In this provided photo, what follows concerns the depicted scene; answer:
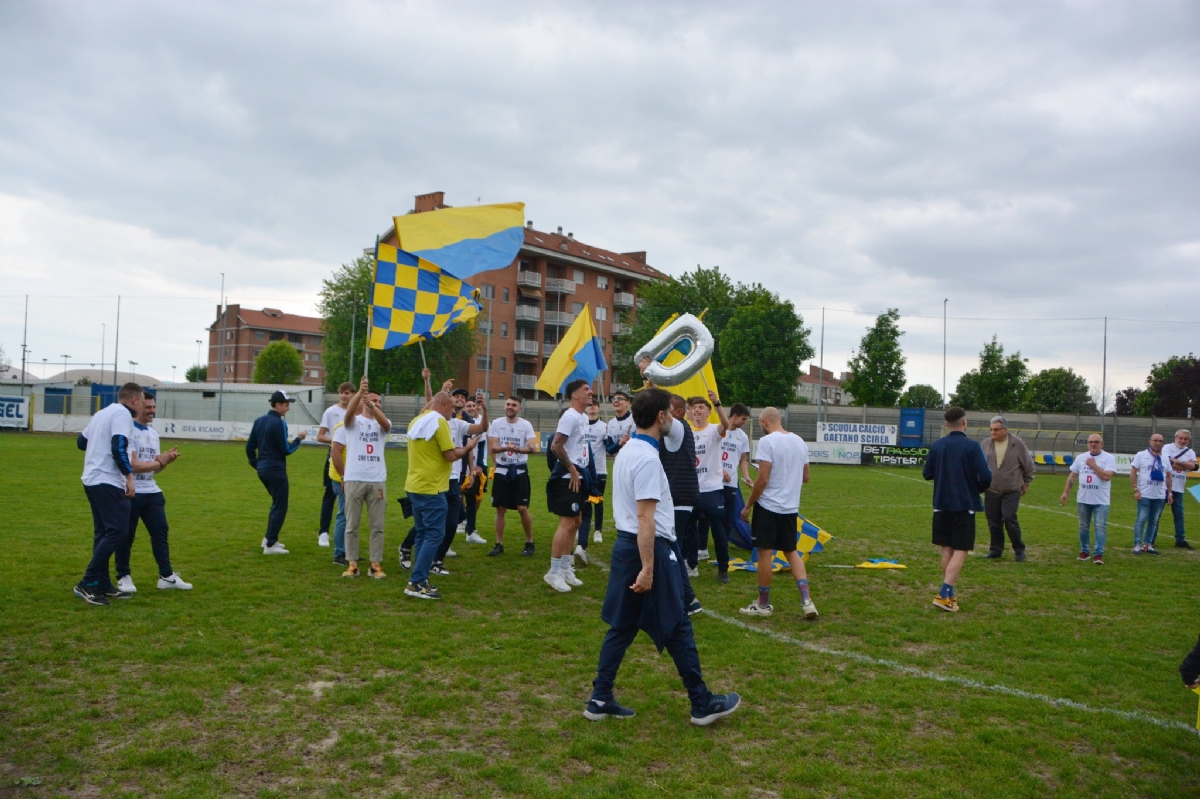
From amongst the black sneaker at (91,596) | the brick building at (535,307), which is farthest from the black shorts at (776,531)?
the brick building at (535,307)

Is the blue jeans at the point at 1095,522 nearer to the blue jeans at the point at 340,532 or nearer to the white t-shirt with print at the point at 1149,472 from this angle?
the white t-shirt with print at the point at 1149,472

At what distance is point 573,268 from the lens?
69.4 m

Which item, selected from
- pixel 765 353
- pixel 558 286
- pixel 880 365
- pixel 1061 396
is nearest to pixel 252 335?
pixel 558 286

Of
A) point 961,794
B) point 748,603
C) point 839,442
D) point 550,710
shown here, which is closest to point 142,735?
point 550,710

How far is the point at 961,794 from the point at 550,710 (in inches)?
91.7

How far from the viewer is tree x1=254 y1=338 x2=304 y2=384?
8238 centimetres

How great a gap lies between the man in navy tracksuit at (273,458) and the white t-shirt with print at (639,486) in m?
5.78

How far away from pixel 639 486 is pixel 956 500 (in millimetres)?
4424

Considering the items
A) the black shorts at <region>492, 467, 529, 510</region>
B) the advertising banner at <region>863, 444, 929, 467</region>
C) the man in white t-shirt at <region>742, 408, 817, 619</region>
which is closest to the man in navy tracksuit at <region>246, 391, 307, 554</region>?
the black shorts at <region>492, 467, 529, 510</region>

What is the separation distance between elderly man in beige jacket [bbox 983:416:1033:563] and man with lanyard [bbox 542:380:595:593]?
5.79m

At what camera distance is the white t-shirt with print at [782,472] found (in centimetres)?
731

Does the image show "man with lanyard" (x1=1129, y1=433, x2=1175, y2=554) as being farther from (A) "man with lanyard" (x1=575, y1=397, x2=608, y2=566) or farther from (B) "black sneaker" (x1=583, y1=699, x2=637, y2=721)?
(B) "black sneaker" (x1=583, y1=699, x2=637, y2=721)

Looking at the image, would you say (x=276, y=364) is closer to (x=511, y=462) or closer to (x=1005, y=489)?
(x=511, y=462)

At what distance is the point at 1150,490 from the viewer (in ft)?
38.2
